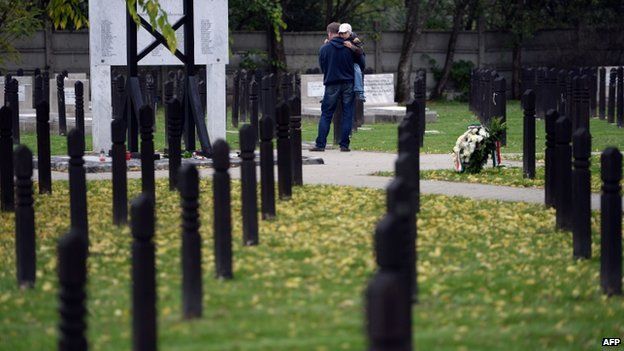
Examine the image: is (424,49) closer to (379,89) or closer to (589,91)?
(379,89)

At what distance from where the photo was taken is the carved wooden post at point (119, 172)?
1258 centimetres

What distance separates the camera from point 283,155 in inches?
554

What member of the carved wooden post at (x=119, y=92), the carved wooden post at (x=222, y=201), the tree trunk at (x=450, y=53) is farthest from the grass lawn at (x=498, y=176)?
the tree trunk at (x=450, y=53)

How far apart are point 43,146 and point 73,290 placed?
361 inches

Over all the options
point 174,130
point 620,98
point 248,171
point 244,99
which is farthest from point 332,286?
point 244,99

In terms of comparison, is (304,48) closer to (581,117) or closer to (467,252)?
(581,117)

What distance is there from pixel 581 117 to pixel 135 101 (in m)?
8.44

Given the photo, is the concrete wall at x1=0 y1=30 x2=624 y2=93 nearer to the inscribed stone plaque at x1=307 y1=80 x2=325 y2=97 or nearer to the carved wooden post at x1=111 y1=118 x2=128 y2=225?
the inscribed stone plaque at x1=307 y1=80 x2=325 y2=97

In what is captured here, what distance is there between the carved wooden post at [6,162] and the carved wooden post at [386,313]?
7983mm

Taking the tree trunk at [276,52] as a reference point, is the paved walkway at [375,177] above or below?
below

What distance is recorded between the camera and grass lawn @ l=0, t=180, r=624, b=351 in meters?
8.12

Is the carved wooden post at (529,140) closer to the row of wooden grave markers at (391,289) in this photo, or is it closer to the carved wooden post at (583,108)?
the carved wooden post at (583,108)

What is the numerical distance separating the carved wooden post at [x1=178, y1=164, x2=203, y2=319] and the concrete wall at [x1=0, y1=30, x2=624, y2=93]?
1379 inches

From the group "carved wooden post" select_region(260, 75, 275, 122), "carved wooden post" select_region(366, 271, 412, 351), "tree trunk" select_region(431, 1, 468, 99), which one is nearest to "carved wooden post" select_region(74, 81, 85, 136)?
"carved wooden post" select_region(260, 75, 275, 122)
